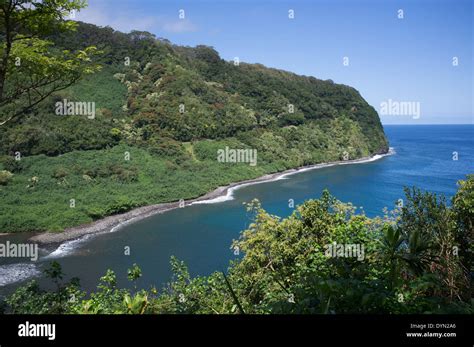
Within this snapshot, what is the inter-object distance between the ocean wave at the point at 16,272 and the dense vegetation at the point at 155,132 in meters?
5.32

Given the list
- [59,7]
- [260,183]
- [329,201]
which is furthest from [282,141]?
[59,7]

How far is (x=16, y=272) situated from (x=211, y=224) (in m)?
12.5

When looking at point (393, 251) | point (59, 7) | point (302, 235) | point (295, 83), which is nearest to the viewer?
point (393, 251)

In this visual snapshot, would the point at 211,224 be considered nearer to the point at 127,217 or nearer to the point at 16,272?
the point at 127,217

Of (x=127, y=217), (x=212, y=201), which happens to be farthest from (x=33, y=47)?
(x=212, y=201)

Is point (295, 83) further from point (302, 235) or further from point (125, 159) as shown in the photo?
point (302, 235)

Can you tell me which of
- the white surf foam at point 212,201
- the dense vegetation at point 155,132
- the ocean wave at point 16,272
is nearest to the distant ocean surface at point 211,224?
the ocean wave at point 16,272

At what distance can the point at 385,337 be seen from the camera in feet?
5.18

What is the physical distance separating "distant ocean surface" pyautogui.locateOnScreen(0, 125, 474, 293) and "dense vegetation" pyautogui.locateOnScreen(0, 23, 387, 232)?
362cm

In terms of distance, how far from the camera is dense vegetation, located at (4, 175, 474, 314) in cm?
284

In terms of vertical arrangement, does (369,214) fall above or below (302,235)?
below

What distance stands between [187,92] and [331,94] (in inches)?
1344

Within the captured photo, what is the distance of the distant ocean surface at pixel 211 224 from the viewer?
780 inches

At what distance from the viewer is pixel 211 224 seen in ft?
91.4
